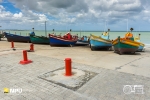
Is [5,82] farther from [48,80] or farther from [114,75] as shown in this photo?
[114,75]

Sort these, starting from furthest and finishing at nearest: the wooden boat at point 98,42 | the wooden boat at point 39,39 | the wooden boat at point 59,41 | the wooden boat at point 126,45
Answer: the wooden boat at point 39,39 → the wooden boat at point 59,41 → the wooden boat at point 98,42 → the wooden boat at point 126,45

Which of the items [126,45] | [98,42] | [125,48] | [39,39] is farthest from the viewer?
[39,39]

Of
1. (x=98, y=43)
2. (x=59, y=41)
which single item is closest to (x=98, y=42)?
(x=98, y=43)

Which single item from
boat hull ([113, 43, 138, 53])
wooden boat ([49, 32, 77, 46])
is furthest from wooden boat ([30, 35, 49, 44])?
boat hull ([113, 43, 138, 53])

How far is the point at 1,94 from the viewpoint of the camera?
3.71m

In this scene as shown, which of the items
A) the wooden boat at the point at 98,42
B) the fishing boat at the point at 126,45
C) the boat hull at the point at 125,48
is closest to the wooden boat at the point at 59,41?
the wooden boat at the point at 98,42

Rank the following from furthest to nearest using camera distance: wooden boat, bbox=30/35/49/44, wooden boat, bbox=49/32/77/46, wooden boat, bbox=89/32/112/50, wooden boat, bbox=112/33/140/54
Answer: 1. wooden boat, bbox=30/35/49/44
2. wooden boat, bbox=49/32/77/46
3. wooden boat, bbox=89/32/112/50
4. wooden boat, bbox=112/33/140/54

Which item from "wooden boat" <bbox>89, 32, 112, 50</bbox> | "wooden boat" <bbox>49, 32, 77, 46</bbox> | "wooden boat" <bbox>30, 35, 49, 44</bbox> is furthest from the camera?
"wooden boat" <bbox>30, 35, 49, 44</bbox>

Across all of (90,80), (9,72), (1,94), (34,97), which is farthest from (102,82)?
(9,72)

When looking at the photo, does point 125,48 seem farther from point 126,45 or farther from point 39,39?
point 39,39

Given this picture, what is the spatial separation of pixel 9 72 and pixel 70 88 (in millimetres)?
3069

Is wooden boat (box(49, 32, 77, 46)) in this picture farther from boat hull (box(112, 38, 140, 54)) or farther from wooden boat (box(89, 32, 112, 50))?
boat hull (box(112, 38, 140, 54))

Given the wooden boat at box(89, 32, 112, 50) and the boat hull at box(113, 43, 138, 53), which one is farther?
the wooden boat at box(89, 32, 112, 50)

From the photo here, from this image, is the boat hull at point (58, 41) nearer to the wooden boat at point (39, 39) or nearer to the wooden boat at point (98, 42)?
the wooden boat at point (39, 39)
